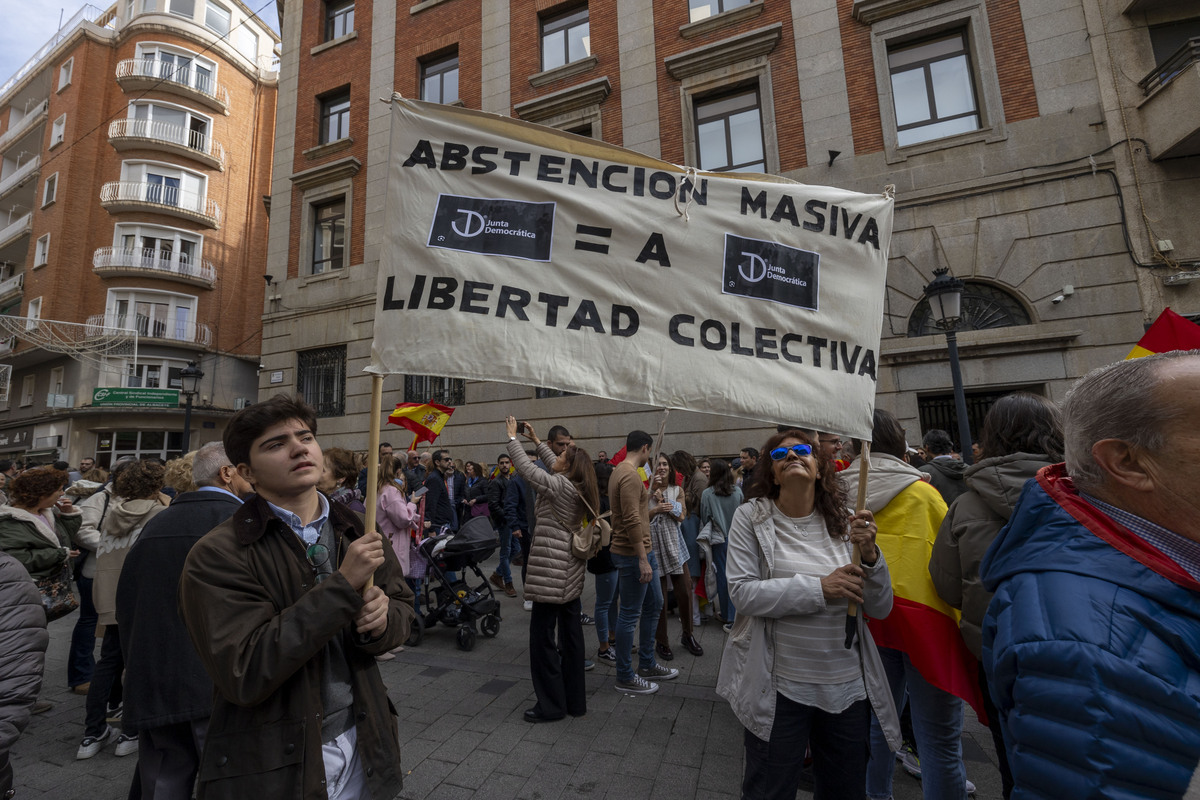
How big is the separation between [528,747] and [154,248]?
30.3 meters

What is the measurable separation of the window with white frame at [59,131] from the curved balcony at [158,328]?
933 cm

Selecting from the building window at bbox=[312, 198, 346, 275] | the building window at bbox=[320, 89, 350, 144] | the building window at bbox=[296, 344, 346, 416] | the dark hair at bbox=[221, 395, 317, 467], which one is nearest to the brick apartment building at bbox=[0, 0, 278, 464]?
the building window at bbox=[296, 344, 346, 416]

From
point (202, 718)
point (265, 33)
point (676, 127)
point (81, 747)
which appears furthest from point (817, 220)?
point (265, 33)

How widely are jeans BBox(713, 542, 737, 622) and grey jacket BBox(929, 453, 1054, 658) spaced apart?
386 cm

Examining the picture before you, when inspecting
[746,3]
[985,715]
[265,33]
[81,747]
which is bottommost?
[81,747]

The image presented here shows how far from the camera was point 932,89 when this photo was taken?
10.8m

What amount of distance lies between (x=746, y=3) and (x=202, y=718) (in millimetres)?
15033

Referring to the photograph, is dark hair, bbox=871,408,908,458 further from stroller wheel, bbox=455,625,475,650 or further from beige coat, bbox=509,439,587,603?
stroller wheel, bbox=455,625,475,650

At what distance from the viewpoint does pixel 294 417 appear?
1929mm

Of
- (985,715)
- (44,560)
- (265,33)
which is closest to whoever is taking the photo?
(985,715)

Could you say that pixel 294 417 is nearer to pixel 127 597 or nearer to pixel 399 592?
pixel 399 592

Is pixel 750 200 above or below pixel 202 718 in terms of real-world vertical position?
above

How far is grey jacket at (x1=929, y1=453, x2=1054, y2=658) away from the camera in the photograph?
2193 mm

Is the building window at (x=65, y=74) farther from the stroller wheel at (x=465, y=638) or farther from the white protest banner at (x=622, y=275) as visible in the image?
the white protest banner at (x=622, y=275)
